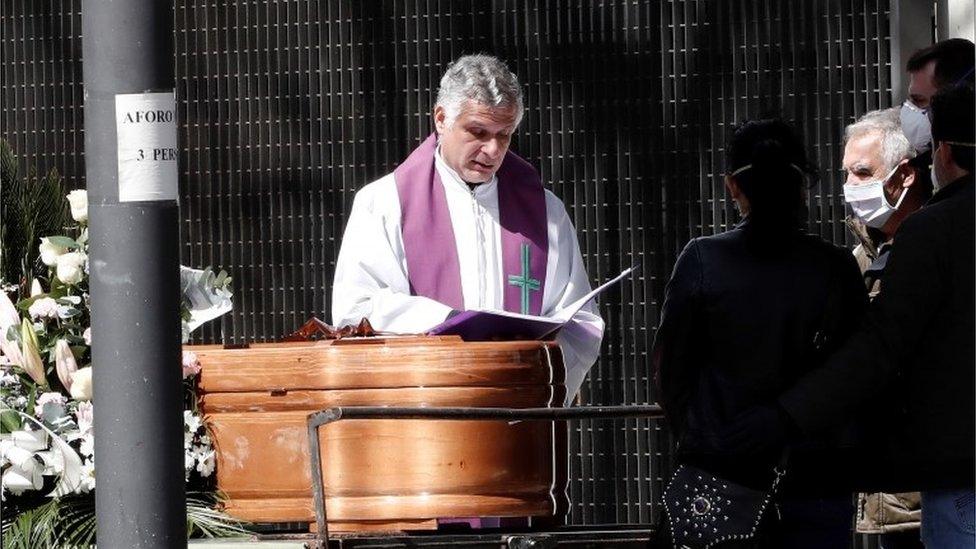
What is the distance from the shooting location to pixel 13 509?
205 inches

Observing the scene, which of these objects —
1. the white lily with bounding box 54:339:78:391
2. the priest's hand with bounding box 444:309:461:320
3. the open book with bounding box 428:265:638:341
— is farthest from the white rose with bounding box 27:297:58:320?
the open book with bounding box 428:265:638:341

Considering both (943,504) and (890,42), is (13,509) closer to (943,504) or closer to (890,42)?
(943,504)

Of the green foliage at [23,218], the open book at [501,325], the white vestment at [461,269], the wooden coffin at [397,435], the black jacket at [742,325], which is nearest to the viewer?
the black jacket at [742,325]

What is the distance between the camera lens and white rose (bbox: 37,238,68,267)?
5488 mm

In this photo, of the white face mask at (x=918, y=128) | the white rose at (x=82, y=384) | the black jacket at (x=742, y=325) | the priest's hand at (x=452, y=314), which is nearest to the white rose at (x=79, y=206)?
the white rose at (x=82, y=384)

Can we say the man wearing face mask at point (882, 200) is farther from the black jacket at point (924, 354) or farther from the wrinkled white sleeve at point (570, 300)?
the black jacket at point (924, 354)

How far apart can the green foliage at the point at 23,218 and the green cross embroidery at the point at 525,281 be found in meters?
1.50

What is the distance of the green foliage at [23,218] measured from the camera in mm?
5676

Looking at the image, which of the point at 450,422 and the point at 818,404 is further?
the point at 450,422

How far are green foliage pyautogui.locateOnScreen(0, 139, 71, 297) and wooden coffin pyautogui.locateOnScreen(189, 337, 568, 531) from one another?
1.45 meters

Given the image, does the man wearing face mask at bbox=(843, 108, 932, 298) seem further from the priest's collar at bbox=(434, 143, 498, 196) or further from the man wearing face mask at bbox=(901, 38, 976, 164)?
the priest's collar at bbox=(434, 143, 498, 196)

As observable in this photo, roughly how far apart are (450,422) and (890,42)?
4240 mm

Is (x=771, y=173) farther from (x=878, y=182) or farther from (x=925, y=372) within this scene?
(x=878, y=182)

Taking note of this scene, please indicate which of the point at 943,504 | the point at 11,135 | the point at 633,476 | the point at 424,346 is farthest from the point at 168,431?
the point at 11,135
